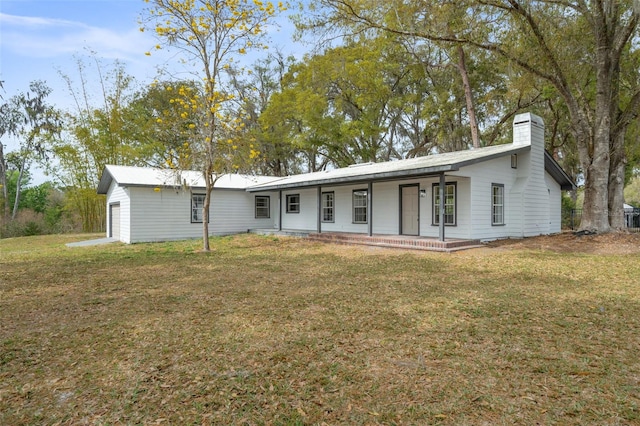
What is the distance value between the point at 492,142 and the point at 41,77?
91.1 feet

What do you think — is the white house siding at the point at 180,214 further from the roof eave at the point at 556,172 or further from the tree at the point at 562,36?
the roof eave at the point at 556,172

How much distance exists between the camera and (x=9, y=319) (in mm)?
4629

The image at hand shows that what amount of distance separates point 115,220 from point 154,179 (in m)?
3.37

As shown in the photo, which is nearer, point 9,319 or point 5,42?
point 9,319

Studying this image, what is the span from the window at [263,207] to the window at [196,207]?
123 inches

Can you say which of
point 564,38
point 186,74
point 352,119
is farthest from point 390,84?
point 186,74

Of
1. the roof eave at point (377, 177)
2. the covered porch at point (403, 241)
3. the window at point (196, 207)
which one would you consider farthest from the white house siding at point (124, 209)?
the covered porch at point (403, 241)

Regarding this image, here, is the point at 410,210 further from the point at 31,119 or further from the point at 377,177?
the point at 31,119

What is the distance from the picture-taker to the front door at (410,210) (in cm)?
1282

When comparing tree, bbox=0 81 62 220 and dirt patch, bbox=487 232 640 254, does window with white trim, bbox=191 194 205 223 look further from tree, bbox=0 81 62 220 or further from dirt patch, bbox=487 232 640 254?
tree, bbox=0 81 62 220

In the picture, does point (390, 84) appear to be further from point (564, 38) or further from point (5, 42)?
point (5, 42)

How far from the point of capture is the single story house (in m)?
11.6

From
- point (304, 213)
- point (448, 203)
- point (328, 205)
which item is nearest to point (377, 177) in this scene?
point (448, 203)

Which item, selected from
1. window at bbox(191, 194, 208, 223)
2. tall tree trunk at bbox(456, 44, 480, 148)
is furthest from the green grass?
tall tree trunk at bbox(456, 44, 480, 148)
